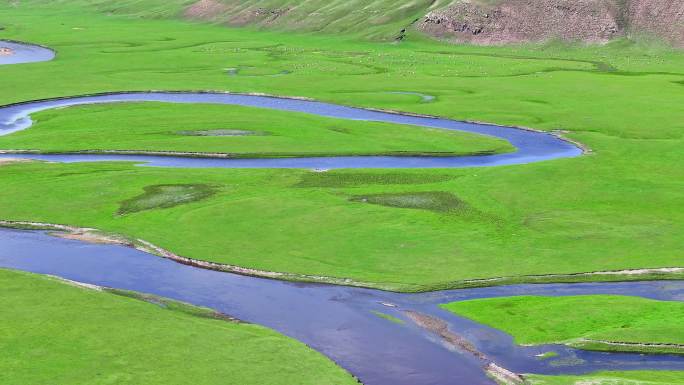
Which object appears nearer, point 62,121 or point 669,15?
point 62,121

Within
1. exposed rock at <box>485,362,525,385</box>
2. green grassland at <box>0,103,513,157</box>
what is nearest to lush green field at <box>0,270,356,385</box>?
exposed rock at <box>485,362,525,385</box>

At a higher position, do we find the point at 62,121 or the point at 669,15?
the point at 669,15

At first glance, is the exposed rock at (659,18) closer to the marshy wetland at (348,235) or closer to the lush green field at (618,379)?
the marshy wetland at (348,235)

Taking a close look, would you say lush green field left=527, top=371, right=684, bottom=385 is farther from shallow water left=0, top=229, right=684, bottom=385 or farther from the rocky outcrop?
the rocky outcrop

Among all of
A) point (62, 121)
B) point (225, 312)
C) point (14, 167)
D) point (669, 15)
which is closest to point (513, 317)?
point (225, 312)

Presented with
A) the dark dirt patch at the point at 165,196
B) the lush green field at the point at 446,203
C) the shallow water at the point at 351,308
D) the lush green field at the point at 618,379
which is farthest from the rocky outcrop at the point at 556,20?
the lush green field at the point at 618,379

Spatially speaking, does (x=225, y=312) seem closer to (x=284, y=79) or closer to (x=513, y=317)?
(x=513, y=317)
